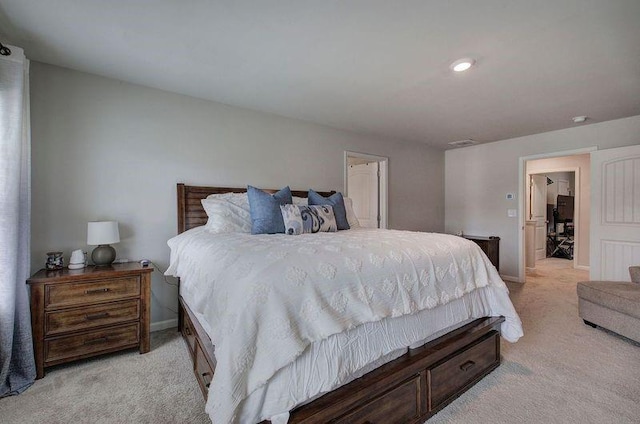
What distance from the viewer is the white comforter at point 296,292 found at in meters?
1.07

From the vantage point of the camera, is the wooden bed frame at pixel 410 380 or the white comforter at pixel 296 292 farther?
the wooden bed frame at pixel 410 380

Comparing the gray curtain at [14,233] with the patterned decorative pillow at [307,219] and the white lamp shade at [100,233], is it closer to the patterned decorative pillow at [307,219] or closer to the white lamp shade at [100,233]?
the white lamp shade at [100,233]

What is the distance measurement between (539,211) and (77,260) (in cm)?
836

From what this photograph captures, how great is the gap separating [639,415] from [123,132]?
4.22 m

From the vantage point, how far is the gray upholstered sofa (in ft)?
8.10

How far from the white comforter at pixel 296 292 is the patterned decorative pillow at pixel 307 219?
2.60ft

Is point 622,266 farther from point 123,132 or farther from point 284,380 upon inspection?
point 123,132

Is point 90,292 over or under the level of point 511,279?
over

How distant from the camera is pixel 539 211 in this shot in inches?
267

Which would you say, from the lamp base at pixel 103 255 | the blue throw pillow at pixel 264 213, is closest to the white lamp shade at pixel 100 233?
the lamp base at pixel 103 255

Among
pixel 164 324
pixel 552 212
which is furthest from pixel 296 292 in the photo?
pixel 552 212

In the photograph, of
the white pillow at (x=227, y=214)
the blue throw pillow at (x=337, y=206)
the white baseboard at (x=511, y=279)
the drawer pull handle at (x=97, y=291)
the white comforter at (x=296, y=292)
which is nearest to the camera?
the white comforter at (x=296, y=292)

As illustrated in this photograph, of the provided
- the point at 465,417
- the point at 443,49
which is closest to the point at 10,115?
the point at 443,49

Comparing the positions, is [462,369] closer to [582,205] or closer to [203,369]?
[203,369]
